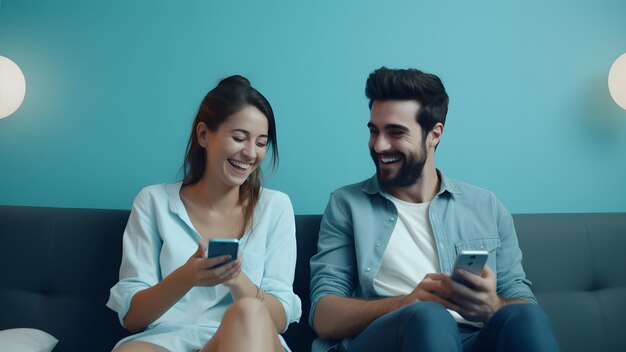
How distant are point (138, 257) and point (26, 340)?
13.8 inches

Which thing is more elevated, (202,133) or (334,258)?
(202,133)

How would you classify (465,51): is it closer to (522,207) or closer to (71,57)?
(522,207)

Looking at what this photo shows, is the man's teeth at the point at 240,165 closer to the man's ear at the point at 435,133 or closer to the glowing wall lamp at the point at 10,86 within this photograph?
the man's ear at the point at 435,133

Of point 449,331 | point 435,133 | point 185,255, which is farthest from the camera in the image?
point 435,133

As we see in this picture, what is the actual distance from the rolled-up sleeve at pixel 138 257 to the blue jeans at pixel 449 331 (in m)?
0.63

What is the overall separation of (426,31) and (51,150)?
144 cm

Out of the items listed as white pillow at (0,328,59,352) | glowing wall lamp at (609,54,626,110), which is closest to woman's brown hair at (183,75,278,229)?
white pillow at (0,328,59,352)

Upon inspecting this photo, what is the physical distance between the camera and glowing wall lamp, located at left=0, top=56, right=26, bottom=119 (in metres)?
2.15

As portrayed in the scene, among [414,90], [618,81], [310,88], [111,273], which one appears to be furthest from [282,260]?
[618,81]

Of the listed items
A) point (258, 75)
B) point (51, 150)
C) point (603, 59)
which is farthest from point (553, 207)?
point (51, 150)

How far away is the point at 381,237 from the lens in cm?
185

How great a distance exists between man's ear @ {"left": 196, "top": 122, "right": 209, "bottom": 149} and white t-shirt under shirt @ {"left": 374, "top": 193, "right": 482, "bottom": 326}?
0.59m

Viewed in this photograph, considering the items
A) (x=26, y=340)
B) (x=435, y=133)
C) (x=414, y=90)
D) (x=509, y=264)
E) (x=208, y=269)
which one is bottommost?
(x=26, y=340)

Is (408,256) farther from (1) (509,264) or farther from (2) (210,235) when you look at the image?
(2) (210,235)
